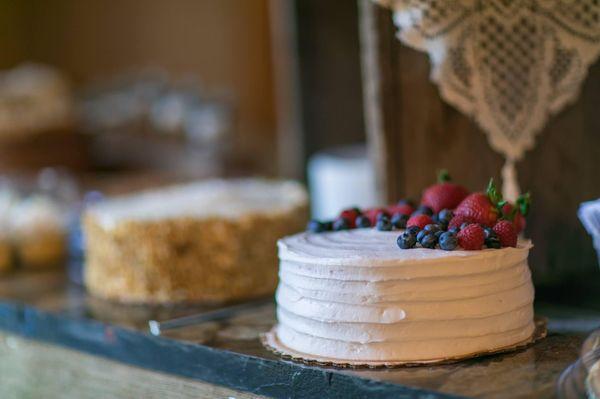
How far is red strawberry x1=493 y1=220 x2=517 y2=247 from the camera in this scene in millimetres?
1628

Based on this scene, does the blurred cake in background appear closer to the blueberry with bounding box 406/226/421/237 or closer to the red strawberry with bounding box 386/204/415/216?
the red strawberry with bounding box 386/204/415/216

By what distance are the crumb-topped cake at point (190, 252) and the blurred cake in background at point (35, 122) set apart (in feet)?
7.70

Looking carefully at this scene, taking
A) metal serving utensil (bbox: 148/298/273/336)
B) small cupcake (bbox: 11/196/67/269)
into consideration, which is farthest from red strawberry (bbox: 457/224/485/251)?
small cupcake (bbox: 11/196/67/269)

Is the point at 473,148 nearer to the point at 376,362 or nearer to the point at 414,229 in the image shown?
the point at 414,229

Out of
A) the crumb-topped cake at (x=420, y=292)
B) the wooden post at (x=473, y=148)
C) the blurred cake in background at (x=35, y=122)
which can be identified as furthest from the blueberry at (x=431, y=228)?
the blurred cake in background at (x=35, y=122)

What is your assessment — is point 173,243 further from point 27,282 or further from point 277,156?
point 277,156

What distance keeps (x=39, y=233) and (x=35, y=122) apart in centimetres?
177

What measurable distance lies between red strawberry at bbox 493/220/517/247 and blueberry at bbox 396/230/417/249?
0.14 m

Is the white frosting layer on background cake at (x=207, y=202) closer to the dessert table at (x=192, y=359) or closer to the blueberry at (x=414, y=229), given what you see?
the dessert table at (x=192, y=359)

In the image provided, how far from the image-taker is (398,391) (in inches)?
58.2

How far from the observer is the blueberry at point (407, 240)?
1.64 meters

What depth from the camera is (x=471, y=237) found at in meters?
1.59

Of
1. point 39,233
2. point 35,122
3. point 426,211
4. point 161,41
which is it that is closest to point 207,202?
point 39,233

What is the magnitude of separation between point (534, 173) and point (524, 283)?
1.96 ft
